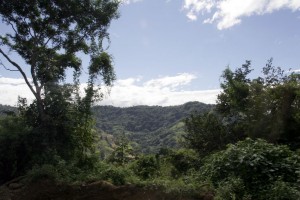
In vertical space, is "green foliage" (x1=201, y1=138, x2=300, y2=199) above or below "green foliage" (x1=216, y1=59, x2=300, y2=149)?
below

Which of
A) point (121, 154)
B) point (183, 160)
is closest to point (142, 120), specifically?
point (121, 154)

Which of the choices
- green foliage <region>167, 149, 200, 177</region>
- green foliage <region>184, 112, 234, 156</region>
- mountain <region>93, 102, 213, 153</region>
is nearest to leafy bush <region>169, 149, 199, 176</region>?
green foliage <region>167, 149, 200, 177</region>

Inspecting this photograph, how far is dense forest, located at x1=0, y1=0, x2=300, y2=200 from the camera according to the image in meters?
8.93

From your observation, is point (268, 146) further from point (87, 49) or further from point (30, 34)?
point (30, 34)

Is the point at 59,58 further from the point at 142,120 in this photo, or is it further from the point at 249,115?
the point at 142,120

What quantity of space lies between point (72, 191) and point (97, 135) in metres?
5.46

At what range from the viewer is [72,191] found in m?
10.2

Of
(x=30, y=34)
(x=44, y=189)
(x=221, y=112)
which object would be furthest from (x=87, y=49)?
(x=221, y=112)

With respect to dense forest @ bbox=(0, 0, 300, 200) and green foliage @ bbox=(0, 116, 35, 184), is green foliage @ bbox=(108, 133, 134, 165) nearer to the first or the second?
dense forest @ bbox=(0, 0, 300, 200)

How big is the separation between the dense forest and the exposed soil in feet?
0.09

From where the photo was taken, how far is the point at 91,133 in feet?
48.6

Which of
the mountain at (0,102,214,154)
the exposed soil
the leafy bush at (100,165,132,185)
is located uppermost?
the mountain at (0,102,214,154)

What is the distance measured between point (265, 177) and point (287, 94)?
7417 mm

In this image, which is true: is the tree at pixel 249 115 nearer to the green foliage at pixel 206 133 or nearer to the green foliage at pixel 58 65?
the green foliage at pixel 206 133
